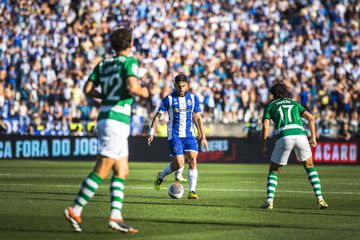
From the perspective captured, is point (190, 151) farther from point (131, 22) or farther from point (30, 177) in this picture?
point (131, 22)

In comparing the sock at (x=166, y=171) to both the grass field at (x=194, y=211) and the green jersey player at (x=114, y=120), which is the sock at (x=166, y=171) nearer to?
the grass field at (x=194, y=211)

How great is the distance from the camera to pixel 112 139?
447 inches

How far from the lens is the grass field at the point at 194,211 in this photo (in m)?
11.7

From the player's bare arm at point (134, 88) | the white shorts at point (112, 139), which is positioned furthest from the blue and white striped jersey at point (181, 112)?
the player's bare arm at point (134, 88)

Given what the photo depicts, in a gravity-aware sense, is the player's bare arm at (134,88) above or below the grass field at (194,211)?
above

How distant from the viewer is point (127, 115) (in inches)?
456

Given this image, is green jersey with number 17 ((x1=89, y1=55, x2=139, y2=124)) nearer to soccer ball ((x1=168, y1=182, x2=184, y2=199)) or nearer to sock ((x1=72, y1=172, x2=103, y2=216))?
sock ((x1=72, y1=172, x2=103, y2=216))

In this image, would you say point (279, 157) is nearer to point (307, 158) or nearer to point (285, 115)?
point (307, 158)

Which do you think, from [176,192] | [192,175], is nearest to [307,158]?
[176,192]

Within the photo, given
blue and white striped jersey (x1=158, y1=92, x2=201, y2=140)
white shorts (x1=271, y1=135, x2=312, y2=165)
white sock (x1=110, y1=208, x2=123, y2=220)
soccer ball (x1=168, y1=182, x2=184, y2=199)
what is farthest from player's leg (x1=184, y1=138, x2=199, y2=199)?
white sock (x1=110, y1=208, x2=123, y2=220)

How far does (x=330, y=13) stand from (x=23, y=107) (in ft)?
48.9

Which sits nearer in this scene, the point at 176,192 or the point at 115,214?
the point at 115,214

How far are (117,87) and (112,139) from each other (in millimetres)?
665

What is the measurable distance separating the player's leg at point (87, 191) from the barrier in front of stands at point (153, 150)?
25.7 m
